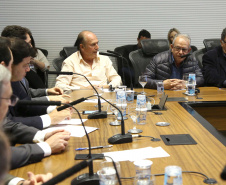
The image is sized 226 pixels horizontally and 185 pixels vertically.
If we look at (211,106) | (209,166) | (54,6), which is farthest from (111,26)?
(209,166)

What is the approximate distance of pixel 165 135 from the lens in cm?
181

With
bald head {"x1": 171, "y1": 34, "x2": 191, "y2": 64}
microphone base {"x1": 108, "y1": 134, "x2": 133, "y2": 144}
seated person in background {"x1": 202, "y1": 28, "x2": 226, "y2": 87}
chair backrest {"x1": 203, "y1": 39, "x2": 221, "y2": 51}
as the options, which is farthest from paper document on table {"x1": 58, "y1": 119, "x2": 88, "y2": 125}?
chair backrest {"x1": 203, "y1": 39, "x2": 221, "y2": 51}

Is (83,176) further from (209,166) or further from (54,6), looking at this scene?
(54,6)

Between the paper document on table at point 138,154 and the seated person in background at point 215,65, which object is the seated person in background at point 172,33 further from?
the paper document on table at point 138,154

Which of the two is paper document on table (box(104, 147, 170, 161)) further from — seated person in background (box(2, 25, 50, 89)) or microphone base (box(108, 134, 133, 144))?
seated person in background (box(2, 25, 50, 89))

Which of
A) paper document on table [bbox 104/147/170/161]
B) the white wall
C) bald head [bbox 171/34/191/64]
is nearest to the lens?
paper document on table [bbox 104/147/170/161]

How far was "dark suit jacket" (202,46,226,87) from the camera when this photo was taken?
3.76 metres

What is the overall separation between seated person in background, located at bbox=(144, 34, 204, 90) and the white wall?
1803 mm

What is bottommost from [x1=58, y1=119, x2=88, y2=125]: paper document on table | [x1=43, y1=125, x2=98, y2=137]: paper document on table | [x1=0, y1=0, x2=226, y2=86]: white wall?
[x1=58, y1=119, x2=88, y2=125]: paper document on table

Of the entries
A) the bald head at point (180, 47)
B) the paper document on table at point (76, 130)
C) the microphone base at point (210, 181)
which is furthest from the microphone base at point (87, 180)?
the bald head at point (180, 47)

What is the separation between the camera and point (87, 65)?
12.8 ft

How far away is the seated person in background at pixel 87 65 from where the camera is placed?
3.75 meters

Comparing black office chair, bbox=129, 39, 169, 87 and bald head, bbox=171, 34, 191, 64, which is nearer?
bald head, bbox=171, 34, 191, 64

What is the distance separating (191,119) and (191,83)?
0.93 m
